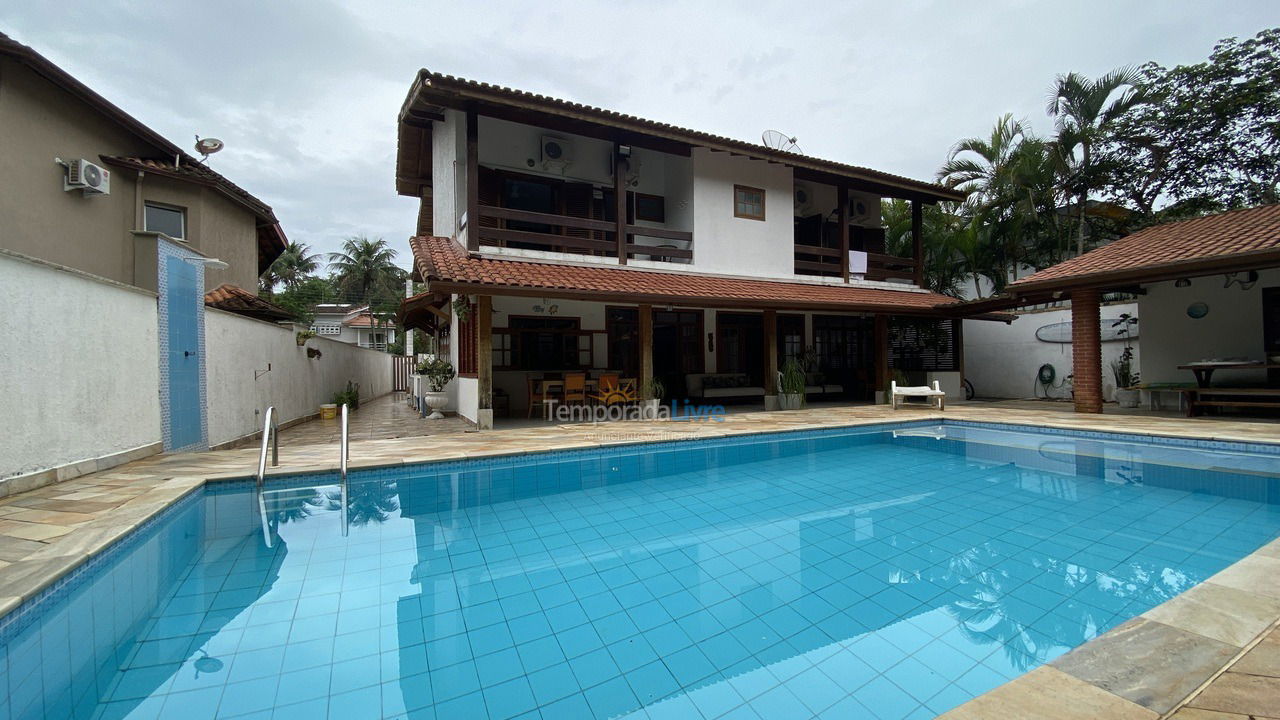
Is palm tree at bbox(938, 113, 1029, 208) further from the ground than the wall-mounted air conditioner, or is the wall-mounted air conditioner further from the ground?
palm tree at bbox(938, 113, 1029, 208)

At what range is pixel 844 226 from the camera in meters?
14.0

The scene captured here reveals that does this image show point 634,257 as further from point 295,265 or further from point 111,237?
point 295,265

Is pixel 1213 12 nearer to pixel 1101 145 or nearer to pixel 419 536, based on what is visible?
pixel 1101 145

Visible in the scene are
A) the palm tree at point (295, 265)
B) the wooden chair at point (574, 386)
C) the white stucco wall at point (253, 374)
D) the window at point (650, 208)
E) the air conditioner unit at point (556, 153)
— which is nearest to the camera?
the white stucco wall at point (253, 374)

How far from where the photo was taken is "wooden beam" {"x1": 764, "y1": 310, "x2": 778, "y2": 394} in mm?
12109

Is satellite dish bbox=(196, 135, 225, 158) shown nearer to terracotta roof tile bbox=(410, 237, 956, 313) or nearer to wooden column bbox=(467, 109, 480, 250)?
terracotta roof tile bbox=(410, 237, 956, 313)

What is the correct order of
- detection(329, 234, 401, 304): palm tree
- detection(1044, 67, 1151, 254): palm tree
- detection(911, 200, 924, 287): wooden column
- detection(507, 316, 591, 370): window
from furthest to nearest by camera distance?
1. detection(329, 234, 401, 304): palm tree
2. detection(911, 200, 924, 287): wooden column
3. detection(1044, 67, 1151, 254): palm tree
4. detection(507, 316, 591, 370): window

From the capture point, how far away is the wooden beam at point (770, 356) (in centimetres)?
1211

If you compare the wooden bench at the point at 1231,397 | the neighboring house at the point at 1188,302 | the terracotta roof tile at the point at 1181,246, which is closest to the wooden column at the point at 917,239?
the neighboring house at the point at 1188,302

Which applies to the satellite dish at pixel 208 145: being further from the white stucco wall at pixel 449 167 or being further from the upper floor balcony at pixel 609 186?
the white stucco wall at pixel 449 167

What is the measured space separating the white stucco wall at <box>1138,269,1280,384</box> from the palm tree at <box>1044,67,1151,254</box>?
14.4 ft

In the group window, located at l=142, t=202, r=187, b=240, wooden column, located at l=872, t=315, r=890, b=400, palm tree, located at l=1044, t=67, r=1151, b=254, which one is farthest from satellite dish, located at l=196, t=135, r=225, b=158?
palm tree, located at l=1044, t=67, r=1151, b=254

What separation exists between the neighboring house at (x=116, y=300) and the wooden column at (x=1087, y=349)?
49.9ft

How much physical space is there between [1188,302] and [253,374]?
18.5m
